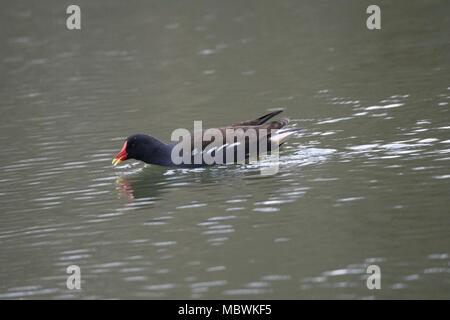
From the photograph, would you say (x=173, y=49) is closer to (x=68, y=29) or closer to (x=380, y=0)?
(x=68, y=29)

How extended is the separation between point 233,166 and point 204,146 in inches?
20.9

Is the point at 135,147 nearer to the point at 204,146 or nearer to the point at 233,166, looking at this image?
the point at 204,146

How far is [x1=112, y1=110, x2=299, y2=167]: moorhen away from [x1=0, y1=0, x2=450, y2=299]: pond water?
0.21 metres

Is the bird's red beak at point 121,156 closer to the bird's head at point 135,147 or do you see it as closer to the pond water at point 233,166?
the bird's head at point 135,147

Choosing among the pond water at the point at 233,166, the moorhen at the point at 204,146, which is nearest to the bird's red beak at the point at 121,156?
the moorhen at the point at 204,146

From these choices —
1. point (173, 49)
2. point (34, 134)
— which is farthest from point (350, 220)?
point (173, 49)

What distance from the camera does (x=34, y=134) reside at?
15.4 metres

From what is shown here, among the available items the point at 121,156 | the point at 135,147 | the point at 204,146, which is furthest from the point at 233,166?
the point at 121,156

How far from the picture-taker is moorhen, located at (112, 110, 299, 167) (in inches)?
497

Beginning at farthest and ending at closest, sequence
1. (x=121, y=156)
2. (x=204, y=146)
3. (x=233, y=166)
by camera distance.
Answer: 1. (x=121, y=156)
2. (x=233, y=166)
3. (x=204, y=146)

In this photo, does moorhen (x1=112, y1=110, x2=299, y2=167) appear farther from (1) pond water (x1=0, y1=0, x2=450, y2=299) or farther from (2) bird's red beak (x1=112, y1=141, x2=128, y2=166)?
(1) pond water (x1=0, y1=0, x2=450, y2=299)

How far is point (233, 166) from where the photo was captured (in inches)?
502

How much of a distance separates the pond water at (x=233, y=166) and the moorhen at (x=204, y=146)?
0.21 m
